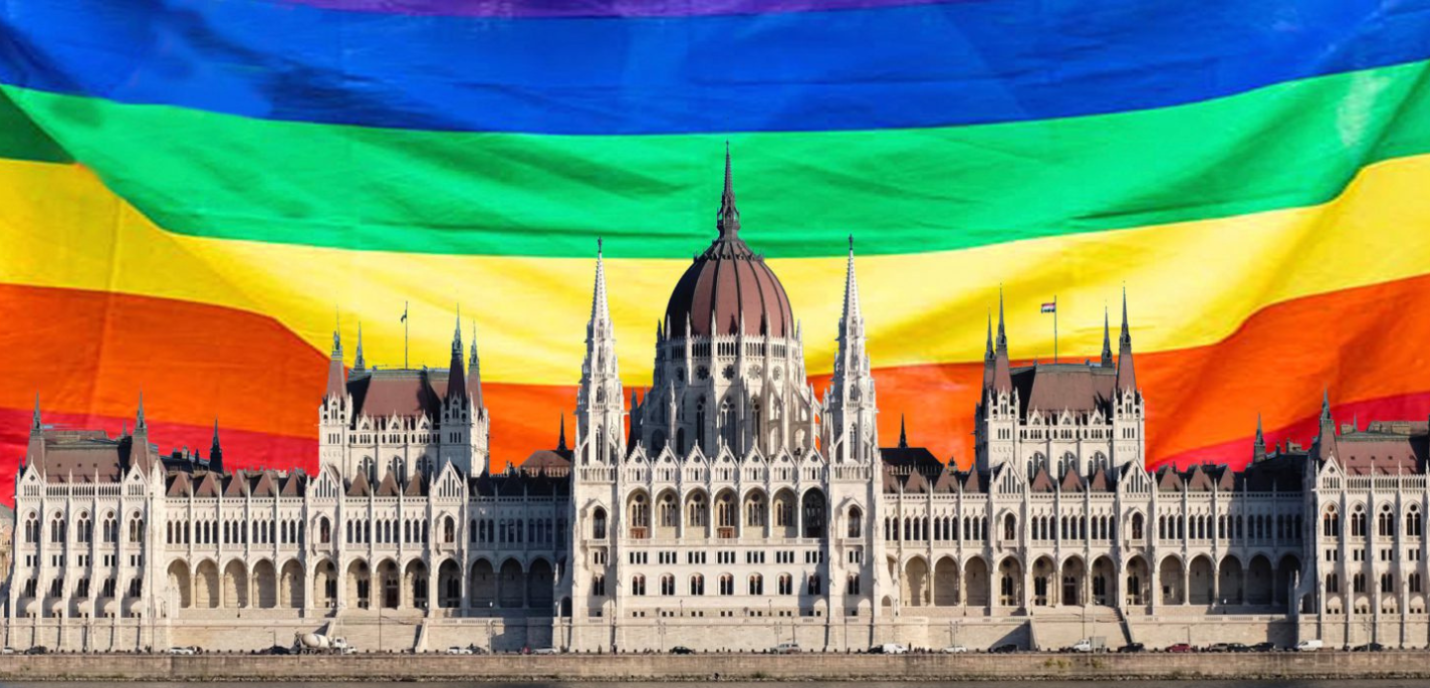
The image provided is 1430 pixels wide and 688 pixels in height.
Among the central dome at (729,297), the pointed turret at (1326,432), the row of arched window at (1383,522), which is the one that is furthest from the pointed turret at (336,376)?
the row of arched window at (1383,522)

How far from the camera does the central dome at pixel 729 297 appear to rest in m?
120

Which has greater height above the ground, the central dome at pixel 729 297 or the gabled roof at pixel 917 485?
the central dome at pixel 729 297

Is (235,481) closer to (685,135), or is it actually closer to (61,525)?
(61,525)

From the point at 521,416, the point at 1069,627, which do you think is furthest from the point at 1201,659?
the point at 521,416

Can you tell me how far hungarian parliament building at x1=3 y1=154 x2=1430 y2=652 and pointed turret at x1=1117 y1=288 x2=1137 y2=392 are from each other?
0.36 feet

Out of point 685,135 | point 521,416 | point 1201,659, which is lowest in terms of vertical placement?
point 1201,659

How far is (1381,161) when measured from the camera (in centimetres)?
10606

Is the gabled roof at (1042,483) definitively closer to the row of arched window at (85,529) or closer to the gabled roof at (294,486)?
the gabled roof at (294,486)

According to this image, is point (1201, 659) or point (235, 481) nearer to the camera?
point (1201, 659)

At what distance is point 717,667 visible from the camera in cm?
10612

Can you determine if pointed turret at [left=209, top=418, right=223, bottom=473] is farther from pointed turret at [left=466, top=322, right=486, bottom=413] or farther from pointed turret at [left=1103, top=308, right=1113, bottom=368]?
pointed turret at [left=1103, top=308, right=1113, bottom=368]

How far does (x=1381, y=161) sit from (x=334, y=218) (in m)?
29.8

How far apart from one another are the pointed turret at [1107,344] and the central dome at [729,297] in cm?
1012

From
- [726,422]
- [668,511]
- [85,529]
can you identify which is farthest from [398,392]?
[668,511]
